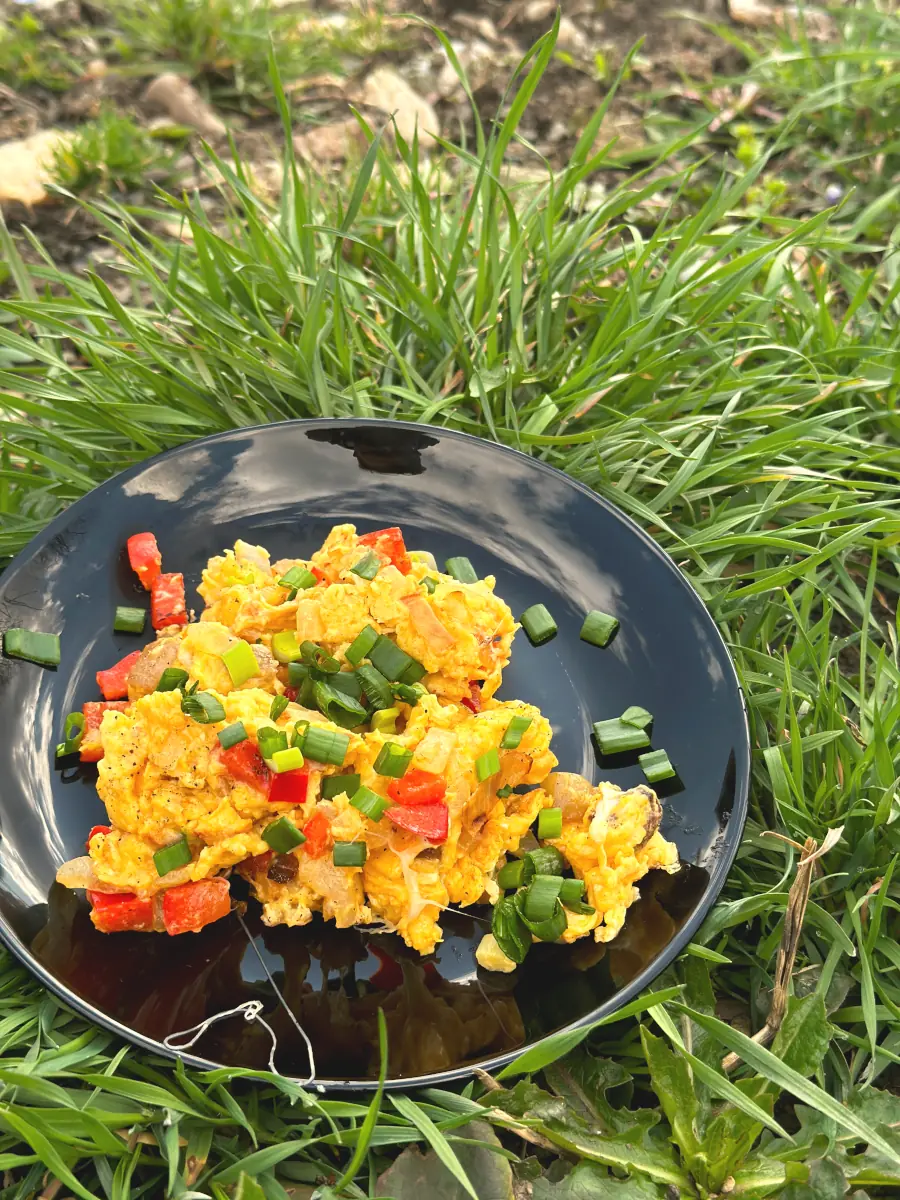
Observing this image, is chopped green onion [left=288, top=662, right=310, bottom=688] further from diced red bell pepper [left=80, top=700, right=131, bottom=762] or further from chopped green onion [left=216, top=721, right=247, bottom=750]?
diced red bell pepper [left=80, top=700, right=131, bottom=762]

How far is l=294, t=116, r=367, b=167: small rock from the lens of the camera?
4793mm

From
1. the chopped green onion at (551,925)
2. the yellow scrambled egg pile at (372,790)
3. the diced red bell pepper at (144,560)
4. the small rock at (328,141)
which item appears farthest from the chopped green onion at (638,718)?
the small rock at (328,141)

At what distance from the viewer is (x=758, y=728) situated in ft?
9.39

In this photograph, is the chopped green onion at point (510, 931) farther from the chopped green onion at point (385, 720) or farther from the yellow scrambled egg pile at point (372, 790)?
the chopped green onion at point (385, 720)

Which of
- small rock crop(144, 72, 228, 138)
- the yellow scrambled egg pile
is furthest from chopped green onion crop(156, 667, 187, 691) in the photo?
small rock crop(144, 72, 228, 138)

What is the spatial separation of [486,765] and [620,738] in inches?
18.2

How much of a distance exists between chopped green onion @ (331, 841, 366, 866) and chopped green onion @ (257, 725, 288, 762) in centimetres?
25

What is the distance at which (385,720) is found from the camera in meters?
2.47

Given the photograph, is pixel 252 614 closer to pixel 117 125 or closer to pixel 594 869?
pixel 594 869

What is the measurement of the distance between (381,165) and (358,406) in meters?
0.96

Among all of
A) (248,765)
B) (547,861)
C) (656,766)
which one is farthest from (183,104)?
(547,861)

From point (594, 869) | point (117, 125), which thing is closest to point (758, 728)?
point (594, 869)

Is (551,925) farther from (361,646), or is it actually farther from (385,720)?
(361,646)

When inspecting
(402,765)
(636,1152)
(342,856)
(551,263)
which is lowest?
(636,1152)
